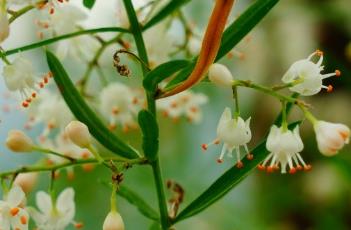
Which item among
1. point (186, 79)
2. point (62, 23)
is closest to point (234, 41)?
point (186, 79)

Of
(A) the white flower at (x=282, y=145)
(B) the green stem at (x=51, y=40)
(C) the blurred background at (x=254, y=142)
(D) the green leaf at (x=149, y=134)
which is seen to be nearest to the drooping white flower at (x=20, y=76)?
(B) the green stem at (x=51, y=40)

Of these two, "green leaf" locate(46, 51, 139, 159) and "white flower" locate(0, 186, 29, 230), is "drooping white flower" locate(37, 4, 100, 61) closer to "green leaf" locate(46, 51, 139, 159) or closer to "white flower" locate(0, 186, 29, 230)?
"green leaf" locate(46, 51, 139, 159)

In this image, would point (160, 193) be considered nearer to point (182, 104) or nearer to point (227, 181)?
point (227, 181)

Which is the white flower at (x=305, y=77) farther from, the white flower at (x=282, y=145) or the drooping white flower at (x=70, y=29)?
the drooping white flower at (x=70, y=29)

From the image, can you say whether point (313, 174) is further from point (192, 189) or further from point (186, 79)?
point (186, 79)

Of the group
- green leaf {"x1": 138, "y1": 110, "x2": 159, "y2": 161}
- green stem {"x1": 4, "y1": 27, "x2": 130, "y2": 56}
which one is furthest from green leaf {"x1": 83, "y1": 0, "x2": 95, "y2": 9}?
green leaf {"x1": 138, "y1": 110, "x2": 159, "y2": 161}

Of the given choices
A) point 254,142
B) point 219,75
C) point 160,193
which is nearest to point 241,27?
point 219,75

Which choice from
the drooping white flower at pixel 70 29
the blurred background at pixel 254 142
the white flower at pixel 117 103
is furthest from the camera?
the blurred background at pixel 254 142
